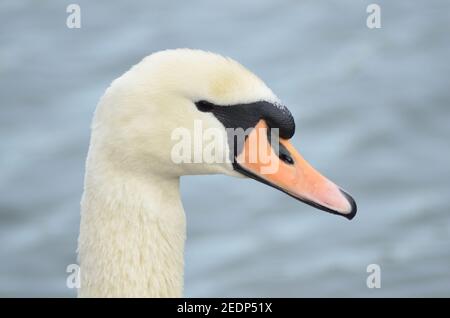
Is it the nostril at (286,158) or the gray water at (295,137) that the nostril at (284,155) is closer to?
the nostril at (286,158)

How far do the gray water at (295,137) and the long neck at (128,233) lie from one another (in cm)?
391

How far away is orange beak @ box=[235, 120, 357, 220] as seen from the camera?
473cm

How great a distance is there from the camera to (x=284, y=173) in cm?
476

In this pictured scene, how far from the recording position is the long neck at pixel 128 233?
15.2 ft

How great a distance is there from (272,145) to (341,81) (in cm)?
621

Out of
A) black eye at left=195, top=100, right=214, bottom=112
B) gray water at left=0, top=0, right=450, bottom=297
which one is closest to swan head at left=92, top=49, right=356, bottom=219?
black eye at left=195, top=100, right=214, bottom=112

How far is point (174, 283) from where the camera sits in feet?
15.6

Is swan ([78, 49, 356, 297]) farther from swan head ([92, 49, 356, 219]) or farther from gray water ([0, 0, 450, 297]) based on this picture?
gray water ([0, 0, 450, 297])

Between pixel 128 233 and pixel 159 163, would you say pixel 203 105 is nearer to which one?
pixel 159 163

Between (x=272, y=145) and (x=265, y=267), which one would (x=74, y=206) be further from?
(x=272, y=145)

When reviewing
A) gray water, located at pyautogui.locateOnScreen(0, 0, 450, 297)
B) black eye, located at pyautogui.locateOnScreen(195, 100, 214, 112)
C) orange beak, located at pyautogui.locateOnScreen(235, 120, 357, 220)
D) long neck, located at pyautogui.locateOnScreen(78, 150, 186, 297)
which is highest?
gray water, located at pyautogui.locateOnScreen(0, 0, 450, 297)

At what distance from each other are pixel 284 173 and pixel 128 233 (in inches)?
23.9

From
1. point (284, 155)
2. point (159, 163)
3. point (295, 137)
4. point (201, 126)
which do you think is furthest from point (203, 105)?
point (295, 137)

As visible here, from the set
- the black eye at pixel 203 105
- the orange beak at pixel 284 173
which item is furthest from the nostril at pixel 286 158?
the black eye at pixel 203 105
